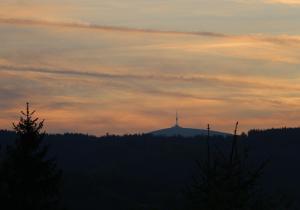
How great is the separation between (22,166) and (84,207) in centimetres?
16157

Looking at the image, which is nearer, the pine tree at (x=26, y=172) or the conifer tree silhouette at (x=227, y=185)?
the conifer tree silhouette at (x=227, y=185)

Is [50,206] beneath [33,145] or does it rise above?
beneath

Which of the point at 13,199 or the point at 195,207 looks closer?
the point at 195,207

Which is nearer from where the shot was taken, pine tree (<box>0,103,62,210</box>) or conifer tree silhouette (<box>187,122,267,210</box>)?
conifer tree silhouette (<box>187,122,267,210</box>)

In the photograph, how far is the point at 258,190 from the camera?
25.2 metres

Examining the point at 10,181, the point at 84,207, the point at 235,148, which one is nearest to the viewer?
the point at 235,148

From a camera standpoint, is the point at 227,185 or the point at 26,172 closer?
the point at 227,185

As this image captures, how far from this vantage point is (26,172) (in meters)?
38.9

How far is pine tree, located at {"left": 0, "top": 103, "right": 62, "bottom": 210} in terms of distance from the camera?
38938mm

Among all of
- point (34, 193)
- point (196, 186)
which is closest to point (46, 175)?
point (34, 193)

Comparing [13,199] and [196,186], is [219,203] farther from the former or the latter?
[13,199]

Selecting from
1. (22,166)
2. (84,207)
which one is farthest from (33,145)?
(84,207)

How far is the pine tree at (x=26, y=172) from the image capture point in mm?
38938

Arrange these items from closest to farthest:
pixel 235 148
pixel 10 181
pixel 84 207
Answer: pixel 235 148
pixel 10 181
pixel 84 207
